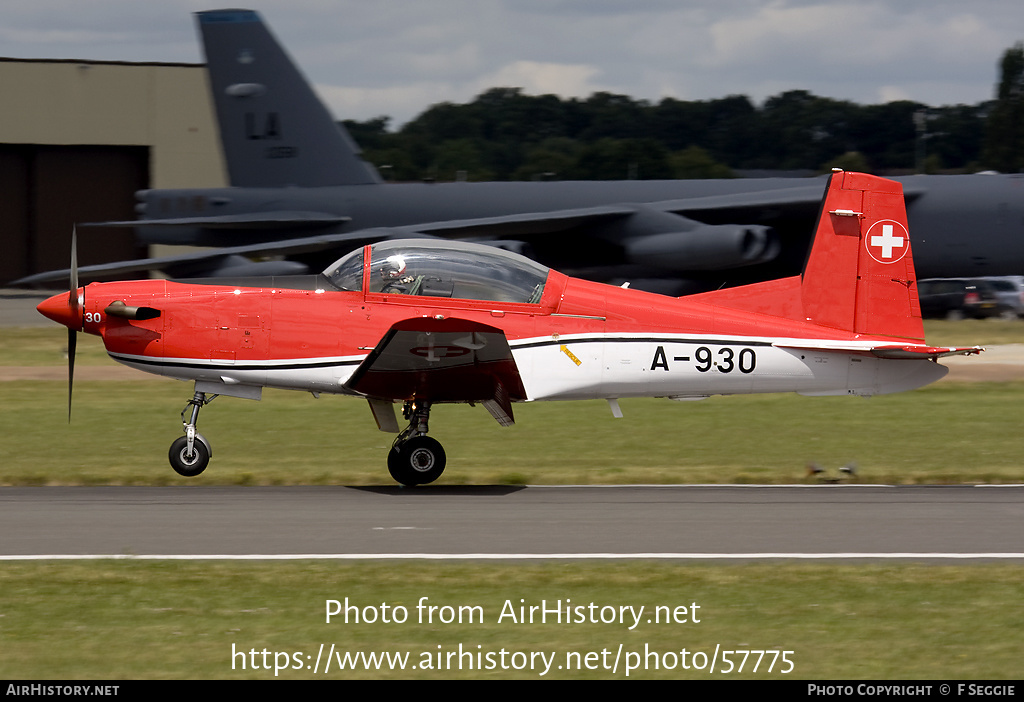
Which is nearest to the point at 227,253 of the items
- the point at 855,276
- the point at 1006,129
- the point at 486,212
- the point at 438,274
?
the point at 486,212

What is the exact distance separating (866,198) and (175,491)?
7244 mm

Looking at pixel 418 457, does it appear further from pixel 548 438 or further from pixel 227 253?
pixel 227 253

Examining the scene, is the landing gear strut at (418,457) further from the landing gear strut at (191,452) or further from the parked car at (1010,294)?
the parked car at (1010,294)

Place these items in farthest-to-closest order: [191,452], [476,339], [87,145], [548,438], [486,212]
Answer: [87,145]
[486,212]
[548,438]
[191,452]
[476,339]

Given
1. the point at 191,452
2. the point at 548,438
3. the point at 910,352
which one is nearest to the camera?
the point at 910,352

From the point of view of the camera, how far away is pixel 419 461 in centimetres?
1188

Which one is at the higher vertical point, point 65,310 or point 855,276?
point 855,276

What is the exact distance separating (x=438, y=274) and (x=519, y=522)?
2631mm

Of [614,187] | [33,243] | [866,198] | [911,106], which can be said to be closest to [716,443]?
[866,198]

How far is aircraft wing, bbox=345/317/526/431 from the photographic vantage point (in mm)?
10875

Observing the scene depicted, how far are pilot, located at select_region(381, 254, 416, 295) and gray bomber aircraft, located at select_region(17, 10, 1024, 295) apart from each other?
55.0ft

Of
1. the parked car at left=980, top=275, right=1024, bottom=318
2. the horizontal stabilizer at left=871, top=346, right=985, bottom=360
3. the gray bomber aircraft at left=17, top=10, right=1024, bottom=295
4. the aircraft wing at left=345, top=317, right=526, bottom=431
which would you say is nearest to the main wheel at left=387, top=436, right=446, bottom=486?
the aircraft wing at left=345, top=317, right=526, bottom=431

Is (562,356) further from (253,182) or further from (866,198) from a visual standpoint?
(253,182)

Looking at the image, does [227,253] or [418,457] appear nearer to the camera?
[418,457]
